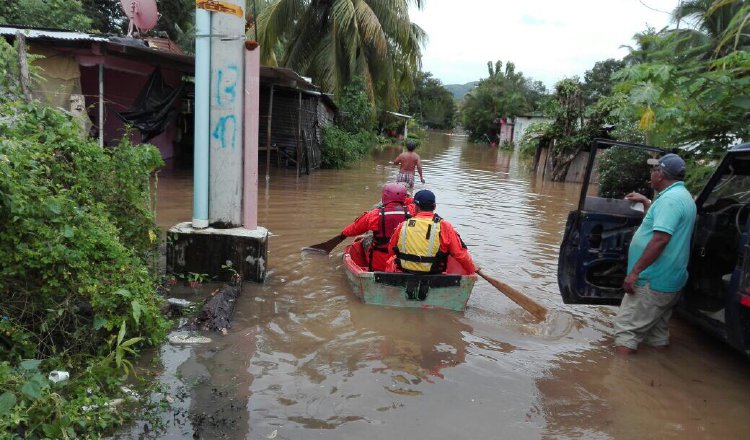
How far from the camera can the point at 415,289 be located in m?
5.71

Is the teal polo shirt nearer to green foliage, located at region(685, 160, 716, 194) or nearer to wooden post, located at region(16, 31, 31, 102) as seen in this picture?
green foliage, located at region(685, 160, 716, 194)

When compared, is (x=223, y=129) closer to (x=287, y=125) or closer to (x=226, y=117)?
(x=226, y=117)

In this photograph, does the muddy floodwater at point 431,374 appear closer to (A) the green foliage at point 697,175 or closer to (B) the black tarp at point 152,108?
(A) the green foliage at point 697,175

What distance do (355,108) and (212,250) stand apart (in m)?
18.6

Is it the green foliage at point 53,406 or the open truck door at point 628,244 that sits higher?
the open truck door at point 628,244

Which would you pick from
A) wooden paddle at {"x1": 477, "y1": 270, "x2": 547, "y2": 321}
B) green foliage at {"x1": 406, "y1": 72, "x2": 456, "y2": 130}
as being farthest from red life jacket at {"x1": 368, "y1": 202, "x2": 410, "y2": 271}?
green foliage at {"x1": 406, "y1": 72, "x2": 456, "y2": 130}

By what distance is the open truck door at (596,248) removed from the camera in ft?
17.4

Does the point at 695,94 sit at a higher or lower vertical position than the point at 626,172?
higher

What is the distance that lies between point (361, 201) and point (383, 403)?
9445mm

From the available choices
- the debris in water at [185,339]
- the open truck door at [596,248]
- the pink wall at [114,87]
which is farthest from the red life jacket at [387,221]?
the pink wall at [114,87]

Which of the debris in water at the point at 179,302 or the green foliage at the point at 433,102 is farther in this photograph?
the green foliage at the point at 433,102

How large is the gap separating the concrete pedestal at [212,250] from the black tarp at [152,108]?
6950 millimetres

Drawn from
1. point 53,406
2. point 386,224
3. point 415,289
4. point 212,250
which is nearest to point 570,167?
point 386,224

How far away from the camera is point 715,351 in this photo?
5.45 m
